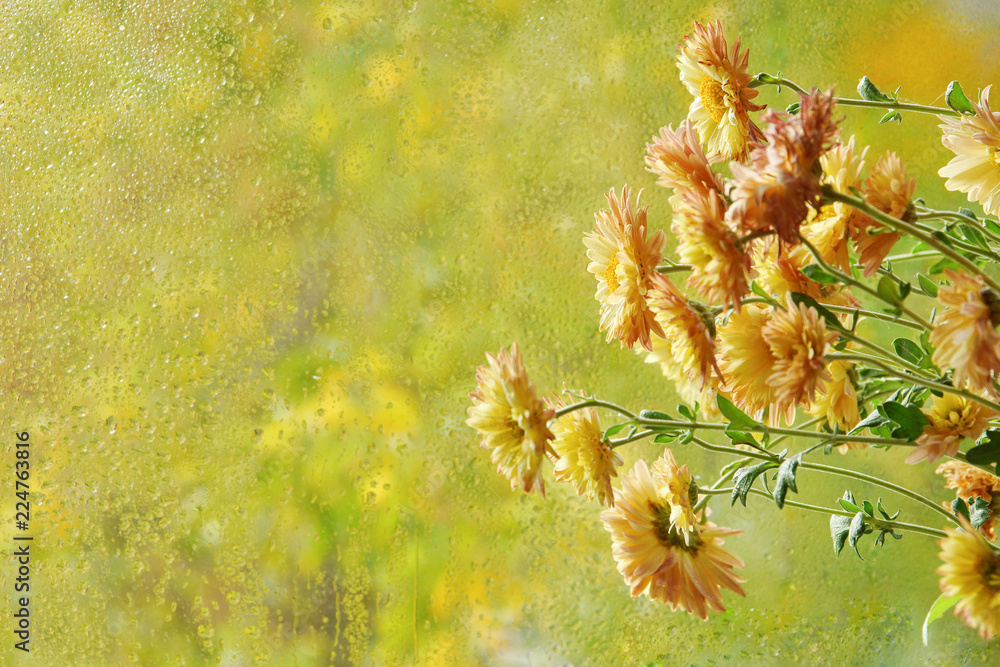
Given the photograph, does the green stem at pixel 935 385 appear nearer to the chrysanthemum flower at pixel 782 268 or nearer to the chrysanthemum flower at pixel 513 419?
the chrysanthemum flower at pixel 782 268

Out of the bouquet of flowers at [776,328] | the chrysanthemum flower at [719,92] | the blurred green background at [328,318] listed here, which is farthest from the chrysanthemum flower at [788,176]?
the blurred green background at [328,318]

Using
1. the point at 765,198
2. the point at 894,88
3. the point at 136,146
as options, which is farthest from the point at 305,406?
the point at 894,88

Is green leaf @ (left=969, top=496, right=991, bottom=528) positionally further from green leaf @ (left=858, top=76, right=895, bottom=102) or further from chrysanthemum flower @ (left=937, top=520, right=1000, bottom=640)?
green leaf @ (left=858, top=76, right=895, bottom=102)

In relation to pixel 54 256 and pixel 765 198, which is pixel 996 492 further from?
pixel 54 256

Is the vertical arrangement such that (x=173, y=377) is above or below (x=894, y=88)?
below

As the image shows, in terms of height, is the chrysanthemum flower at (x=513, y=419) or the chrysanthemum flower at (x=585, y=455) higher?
the chrysanthemum flower at (x=513, y=419)

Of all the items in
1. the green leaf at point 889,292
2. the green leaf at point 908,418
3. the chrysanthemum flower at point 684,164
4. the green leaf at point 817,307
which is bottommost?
the green leaf at point 908,418

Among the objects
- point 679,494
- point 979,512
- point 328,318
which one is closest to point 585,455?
point 679,494

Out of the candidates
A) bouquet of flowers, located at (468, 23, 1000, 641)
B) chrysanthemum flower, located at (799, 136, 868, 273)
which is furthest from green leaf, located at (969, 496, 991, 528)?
chrysanthemum flower, located at (799, 136, 868, 273)
